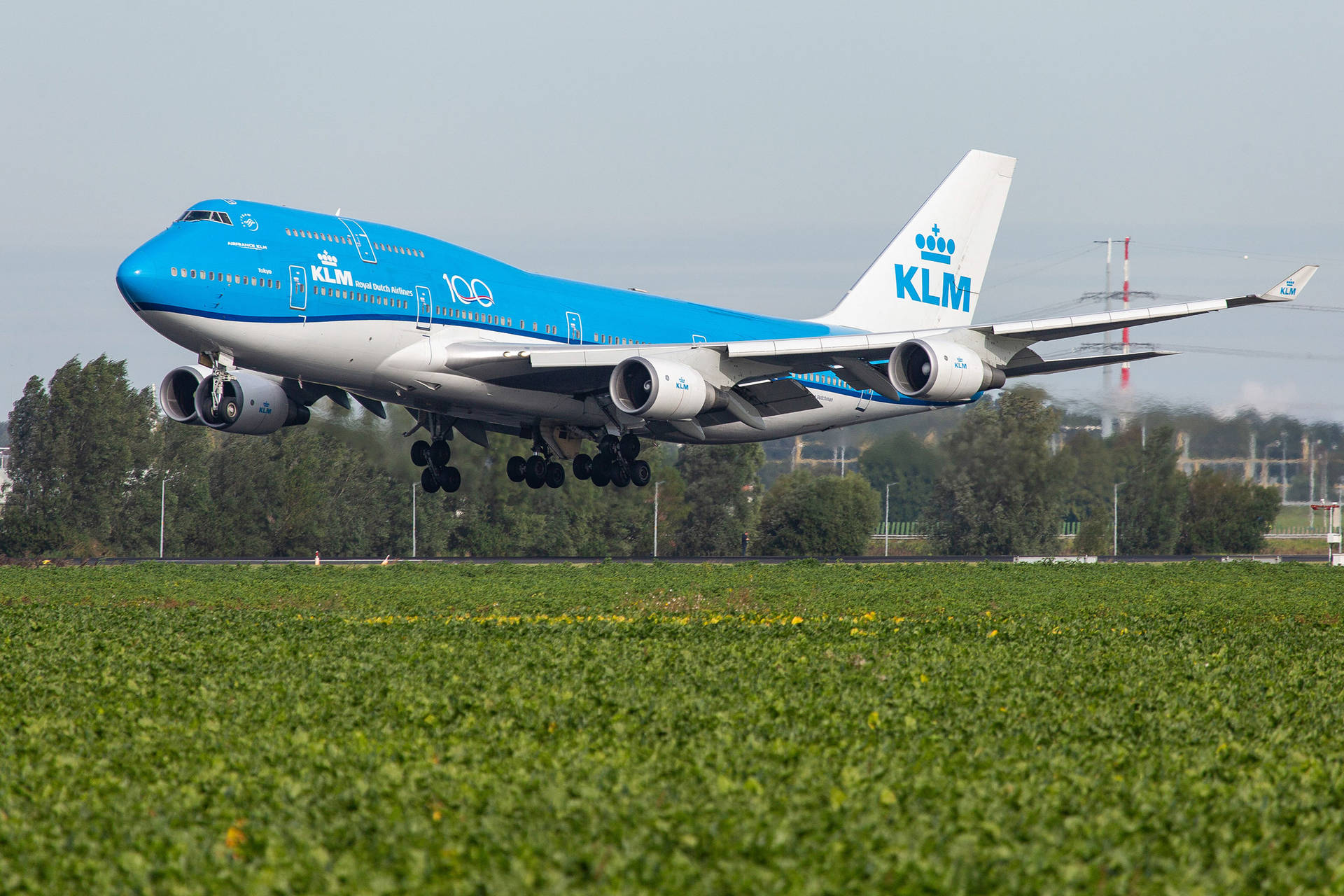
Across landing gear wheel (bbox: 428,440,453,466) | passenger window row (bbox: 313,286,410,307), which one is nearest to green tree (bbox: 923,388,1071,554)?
landing gear wheel (bbox: 428,440,453,466)

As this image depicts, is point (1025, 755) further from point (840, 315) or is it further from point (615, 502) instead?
point (615, 502)

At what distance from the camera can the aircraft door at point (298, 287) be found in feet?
98.7

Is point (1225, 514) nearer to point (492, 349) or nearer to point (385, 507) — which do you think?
point (492, 349)

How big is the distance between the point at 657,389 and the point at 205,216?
10542mm

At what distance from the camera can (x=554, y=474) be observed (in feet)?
130

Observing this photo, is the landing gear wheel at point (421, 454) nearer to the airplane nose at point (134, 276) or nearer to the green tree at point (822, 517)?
the airplane nose at point (134, 276)

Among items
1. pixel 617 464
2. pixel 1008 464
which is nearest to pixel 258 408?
pixel 617 464

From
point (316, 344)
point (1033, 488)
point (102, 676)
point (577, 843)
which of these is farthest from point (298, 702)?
point (1033, 488)

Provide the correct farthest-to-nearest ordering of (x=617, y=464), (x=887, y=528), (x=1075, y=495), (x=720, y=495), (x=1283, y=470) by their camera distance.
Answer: (x=720, y=495), (x=887, y=528), (x=1075, y=495), (x=1283, y=470), (x=617, y=464)

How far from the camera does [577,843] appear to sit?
9414 mm

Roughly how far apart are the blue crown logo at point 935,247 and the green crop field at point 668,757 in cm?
2266

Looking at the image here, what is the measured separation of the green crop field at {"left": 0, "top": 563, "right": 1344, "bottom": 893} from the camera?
8.99 meters

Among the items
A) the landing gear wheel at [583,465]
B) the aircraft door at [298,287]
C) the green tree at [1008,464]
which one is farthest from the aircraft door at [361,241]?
the green tree at [1008,464]

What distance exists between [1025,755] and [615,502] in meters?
76.8
